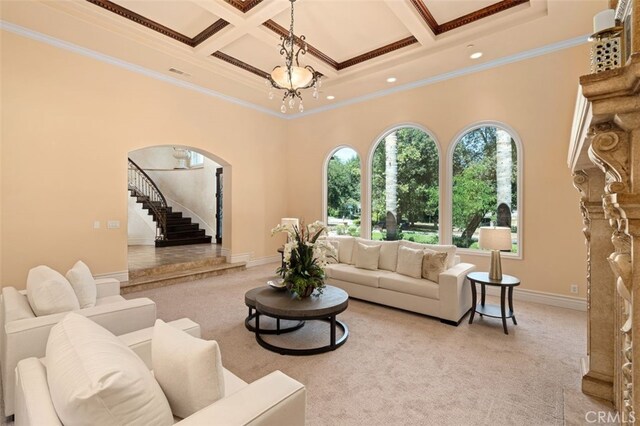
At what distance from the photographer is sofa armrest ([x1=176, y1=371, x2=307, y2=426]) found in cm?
110

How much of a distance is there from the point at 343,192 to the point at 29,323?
19.1 ft

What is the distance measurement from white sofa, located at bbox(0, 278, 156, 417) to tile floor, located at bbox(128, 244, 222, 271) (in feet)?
11.3

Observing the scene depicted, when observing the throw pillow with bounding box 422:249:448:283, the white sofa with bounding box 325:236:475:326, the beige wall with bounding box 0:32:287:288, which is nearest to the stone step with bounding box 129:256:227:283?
the beige wall with bounding box 0:32:287:288

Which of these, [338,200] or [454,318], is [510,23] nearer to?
[454,318]

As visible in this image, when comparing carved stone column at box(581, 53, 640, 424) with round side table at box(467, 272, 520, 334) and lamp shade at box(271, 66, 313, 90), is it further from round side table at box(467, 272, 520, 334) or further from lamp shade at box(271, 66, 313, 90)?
lamp shade at box(271, 66, 313, 90)

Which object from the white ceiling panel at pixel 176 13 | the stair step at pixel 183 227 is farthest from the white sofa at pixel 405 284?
the stair step at pixel 183 227

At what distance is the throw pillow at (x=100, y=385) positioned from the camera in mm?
942

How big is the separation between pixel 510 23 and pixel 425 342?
425 cm

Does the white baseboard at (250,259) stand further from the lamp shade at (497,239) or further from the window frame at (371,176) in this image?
the lamp shade at (497,239)

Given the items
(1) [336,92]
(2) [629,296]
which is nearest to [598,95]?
(2) [629,296]

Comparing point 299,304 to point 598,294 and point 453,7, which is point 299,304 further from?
point 453,7

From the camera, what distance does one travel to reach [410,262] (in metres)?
4.14

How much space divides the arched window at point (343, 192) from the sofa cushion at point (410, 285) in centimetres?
262

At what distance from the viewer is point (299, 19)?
4.05 metres
